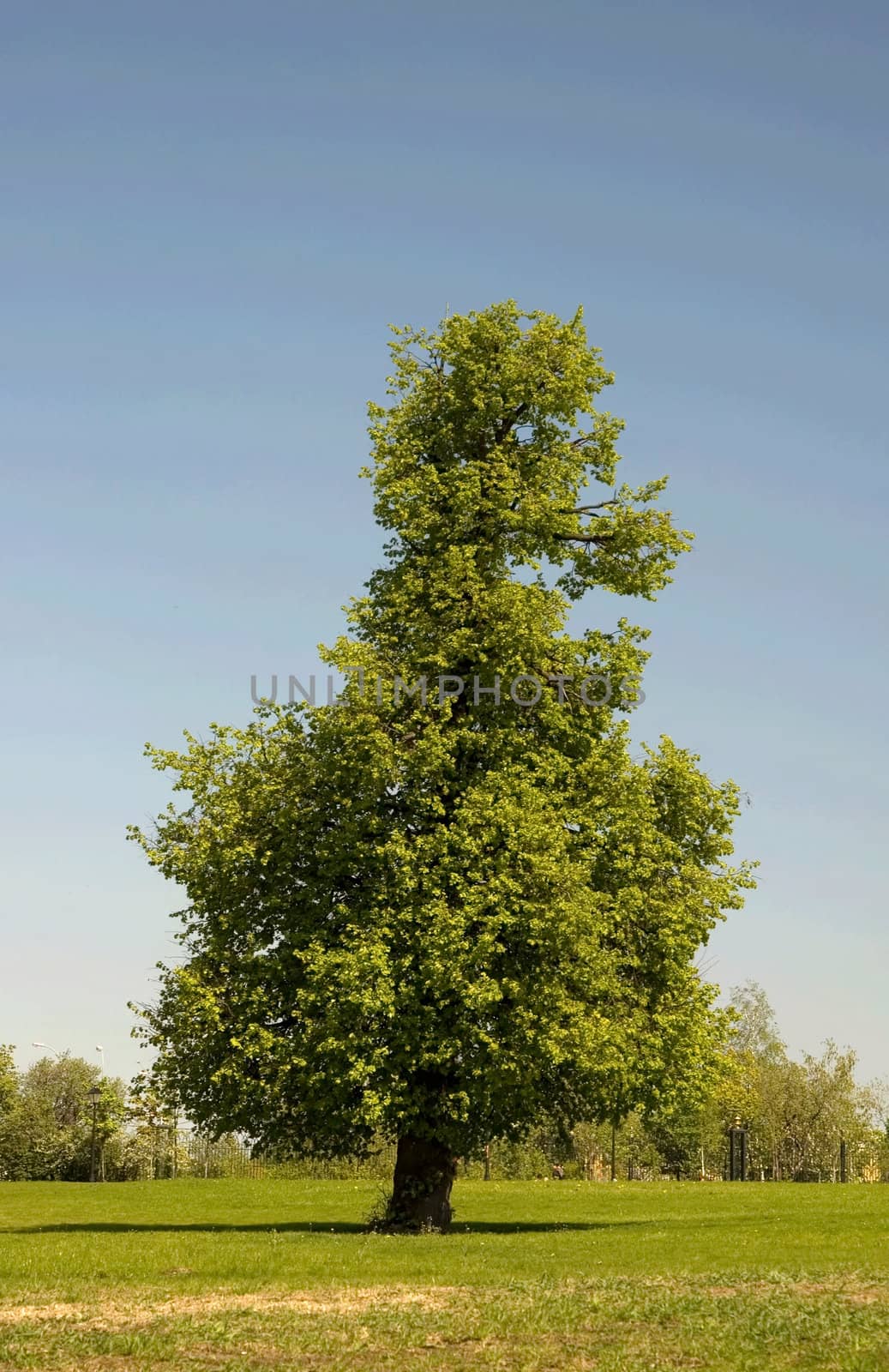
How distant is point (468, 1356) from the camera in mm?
16672

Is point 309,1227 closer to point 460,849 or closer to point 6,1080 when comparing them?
point 460,849

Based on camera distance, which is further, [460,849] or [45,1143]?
[45,1143]

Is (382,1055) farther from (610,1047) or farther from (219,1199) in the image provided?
(219,1199)

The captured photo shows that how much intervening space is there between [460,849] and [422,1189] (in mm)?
7713

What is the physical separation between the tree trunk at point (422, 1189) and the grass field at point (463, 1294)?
0.86 meters

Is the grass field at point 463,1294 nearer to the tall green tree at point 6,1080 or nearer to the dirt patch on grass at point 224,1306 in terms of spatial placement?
the dirt patch on grass at point 224,1306

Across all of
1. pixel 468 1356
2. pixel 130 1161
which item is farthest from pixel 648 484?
pixel 130 1161

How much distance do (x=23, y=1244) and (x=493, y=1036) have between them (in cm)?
1022

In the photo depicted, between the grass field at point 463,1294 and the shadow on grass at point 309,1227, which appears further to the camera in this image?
the shadow on grass at point 309,1227

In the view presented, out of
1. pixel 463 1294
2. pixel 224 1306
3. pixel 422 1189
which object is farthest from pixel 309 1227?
pixel 224 1306

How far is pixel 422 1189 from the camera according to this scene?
3281 centimetres

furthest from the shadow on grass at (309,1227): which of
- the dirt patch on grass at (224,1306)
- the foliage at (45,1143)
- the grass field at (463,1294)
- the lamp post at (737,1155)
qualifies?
the lamp post at (737,1155)

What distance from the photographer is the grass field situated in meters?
16.8

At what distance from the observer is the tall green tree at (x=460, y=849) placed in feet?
101
